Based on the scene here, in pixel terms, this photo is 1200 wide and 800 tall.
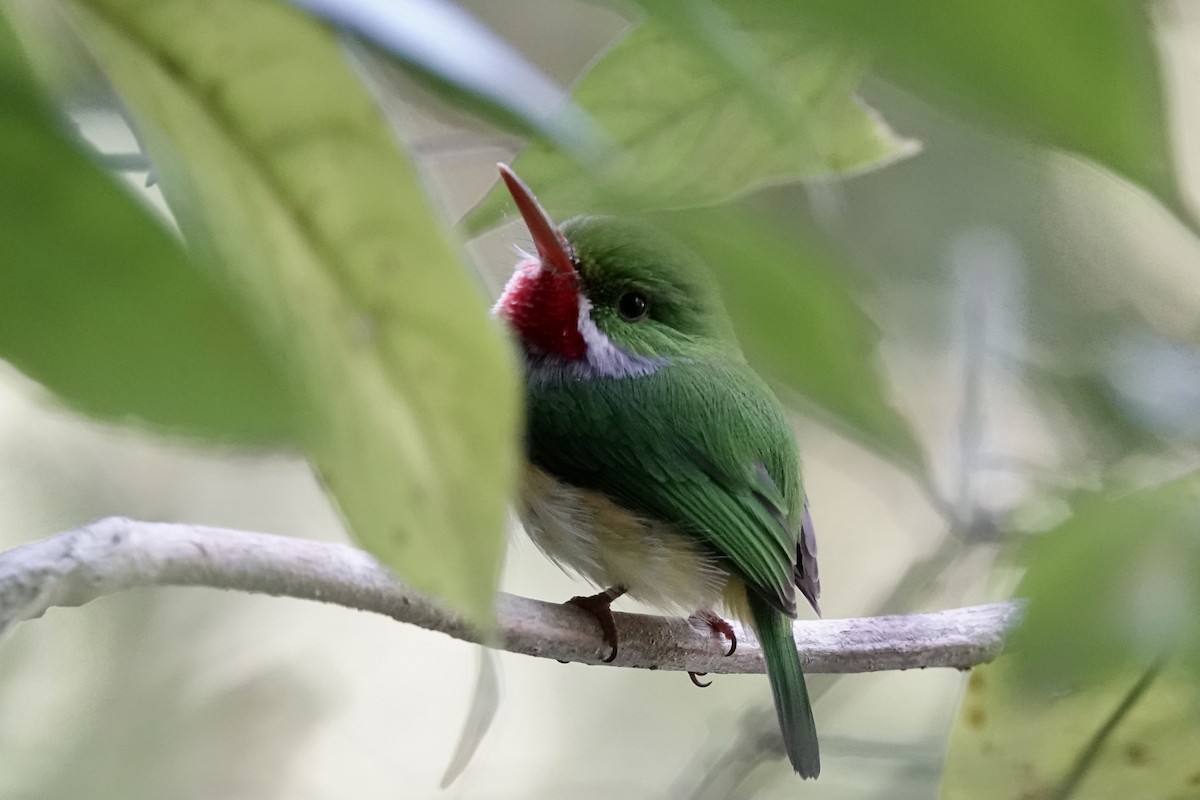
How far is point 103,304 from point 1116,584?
1.62ft

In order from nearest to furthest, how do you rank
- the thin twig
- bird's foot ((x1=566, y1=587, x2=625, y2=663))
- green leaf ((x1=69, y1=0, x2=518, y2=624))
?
green leaf ((x1=69, y1=0, x2=518, y2=624)) → the thin twig → bird's foot ((x1=566, y1=587, x2=625, y2=663))

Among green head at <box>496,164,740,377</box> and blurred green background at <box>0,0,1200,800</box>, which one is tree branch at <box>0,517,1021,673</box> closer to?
blurred green background at <box>0,0,1200,800</box>

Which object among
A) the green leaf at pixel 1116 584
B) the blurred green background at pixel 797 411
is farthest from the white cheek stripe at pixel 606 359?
the green leaf at pixel 1116 584

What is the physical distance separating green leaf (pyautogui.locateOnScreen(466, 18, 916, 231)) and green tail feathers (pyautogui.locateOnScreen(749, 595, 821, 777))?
51 centimetres

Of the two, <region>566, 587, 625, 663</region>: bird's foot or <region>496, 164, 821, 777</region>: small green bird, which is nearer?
<region>566, 587, 625, 663</region>: bird's foot

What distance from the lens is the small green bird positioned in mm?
1040

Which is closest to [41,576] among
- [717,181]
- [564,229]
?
[717,181]

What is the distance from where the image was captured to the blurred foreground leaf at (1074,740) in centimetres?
74

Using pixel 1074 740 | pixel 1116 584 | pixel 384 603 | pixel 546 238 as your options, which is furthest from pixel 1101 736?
pixel 546 238

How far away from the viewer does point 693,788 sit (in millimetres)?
1661

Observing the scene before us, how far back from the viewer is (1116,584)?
22.0 inches

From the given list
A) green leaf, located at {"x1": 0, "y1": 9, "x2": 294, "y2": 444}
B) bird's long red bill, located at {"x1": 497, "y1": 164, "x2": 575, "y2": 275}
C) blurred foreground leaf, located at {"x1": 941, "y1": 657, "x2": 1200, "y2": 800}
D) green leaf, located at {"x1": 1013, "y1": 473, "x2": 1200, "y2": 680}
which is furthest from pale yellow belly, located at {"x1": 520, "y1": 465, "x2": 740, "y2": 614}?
green leaf, located at {"x1": 0, "y1": 9, "x2": 294, "y2": 444}

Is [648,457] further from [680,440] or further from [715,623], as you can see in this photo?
[715,623]

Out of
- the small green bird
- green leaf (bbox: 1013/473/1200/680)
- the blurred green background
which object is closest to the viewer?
the blurred green background
